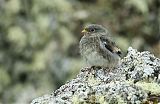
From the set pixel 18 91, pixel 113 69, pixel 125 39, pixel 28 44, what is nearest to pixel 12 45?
pixel 28 44

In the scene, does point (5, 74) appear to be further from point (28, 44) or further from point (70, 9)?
point (70, 9)

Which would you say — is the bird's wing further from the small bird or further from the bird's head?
the bird's head

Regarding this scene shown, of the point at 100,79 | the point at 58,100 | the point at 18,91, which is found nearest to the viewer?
the point at 58,100

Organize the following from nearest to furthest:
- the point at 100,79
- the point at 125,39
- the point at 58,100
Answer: the point at 58,100 < the point at 100,79 < the point at 125,39

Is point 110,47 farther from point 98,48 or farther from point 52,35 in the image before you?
point 52,35

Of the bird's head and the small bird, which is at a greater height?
the bird's head

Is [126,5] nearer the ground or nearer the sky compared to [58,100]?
nearer the sky

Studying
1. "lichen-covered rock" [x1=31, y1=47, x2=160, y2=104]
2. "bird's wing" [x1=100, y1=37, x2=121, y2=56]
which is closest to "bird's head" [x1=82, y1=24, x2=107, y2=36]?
"bird's wing" [x1=100, y1=37, x2=121, y2=56]
